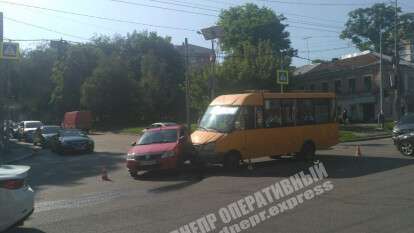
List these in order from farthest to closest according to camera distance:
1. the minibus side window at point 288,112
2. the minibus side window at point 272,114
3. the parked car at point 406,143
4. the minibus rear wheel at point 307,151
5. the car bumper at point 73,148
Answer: the car bumper at point 73,148 < the minibus rear wheel at point 307,151 < the parked car at point 406,143 < the minibus side window at point 288,112 < the minibus side window at point 272,114

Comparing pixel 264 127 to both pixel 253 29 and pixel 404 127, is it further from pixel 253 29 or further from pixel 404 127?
pixel 253 29

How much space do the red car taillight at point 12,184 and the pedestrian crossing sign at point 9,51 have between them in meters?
19.7

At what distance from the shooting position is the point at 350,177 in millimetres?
14523

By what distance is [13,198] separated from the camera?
851 cm

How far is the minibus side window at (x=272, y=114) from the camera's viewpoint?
62.4 ft

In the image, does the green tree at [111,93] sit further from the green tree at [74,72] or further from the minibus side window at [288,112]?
the minibus side window at [288,112]

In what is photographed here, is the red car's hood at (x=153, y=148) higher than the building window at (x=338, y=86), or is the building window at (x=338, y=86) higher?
the building window at (x=338, y=86)

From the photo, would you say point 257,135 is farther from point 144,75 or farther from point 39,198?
point 144,75

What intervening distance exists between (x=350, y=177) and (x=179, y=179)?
4.75 metres

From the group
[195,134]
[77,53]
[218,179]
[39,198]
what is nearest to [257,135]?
[195,134]

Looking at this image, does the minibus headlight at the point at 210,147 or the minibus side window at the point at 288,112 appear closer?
the minibus headlight at the point at 210,147

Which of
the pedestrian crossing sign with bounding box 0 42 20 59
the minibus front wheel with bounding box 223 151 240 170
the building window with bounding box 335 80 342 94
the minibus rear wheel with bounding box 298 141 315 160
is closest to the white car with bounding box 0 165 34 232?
the minibus front wheel with bounding box 223 151 240 170

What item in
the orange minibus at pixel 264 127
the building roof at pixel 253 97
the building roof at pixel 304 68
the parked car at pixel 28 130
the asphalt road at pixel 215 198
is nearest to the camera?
the asphalt road at pixel 215 198

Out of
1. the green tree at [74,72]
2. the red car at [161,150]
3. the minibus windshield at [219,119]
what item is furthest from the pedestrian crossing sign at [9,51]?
the green tree at [74,72]
